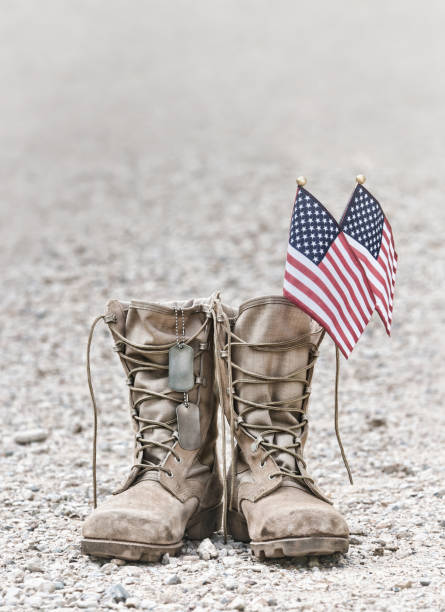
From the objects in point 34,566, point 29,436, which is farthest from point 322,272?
point 29,436

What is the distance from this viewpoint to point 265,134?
19.6 metres

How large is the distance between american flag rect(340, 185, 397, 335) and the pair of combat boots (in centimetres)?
35

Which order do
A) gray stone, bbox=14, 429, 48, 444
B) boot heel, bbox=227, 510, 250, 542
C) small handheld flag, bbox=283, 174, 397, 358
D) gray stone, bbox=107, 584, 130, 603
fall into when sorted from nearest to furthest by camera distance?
gray stone, bbox=107, 584, 130, 603
small handheld flag, bbox=283, 174, 397, 358
boot heel, bbox=227, 510, 250, 542
gray stone, bbox=14, 429, 48, 444

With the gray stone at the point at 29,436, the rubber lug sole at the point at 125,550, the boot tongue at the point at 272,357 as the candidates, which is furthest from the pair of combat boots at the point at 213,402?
the gray stone at the point at 29,436

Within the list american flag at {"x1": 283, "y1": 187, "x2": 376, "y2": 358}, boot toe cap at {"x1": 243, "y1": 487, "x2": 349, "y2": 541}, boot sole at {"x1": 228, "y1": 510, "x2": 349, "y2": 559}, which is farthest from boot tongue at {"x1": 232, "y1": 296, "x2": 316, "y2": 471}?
boot sole at {"x1": 228, "y1": 510, "x2": 349, "y2": 559}

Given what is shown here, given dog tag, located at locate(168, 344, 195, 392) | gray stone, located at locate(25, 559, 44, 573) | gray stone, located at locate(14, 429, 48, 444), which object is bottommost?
gray stone, located at locate(14, 429, 48, 444)

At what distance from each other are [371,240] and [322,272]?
38cm

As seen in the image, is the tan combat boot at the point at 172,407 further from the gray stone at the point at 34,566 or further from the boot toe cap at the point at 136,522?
the gray stone at the point at 34,566

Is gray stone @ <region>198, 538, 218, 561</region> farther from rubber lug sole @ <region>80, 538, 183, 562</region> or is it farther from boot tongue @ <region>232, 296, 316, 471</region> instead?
boot tongue @ <region>232, 296, 316, 471</region>

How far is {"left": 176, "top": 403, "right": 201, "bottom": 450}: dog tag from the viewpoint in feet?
10.6

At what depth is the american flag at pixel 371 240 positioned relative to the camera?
10.7ft

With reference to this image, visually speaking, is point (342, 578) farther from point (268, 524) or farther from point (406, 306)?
point (406, 306)

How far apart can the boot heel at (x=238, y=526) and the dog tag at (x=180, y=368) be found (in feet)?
1.95

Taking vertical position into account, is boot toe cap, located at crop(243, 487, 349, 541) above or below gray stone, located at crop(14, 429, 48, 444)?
above
